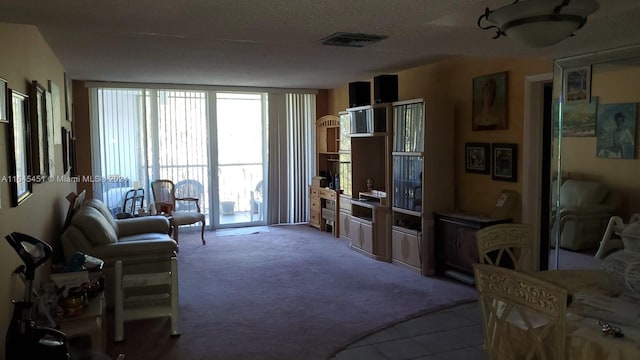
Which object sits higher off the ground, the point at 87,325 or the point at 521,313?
the point at 521,313

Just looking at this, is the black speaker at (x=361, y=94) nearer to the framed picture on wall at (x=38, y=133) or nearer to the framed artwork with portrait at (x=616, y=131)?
the framed artwork with portrait at (x=616, y=131)

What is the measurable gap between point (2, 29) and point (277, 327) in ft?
8.75

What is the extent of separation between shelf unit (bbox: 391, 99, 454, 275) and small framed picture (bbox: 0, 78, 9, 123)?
3.90m

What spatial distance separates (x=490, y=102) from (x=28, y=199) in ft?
13.4

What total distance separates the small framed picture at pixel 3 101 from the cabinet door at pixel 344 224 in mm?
4759

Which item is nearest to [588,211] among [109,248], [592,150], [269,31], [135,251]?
[592,150]

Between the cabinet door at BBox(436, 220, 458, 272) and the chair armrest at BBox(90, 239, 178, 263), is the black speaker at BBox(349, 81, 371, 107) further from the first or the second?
the chair armrest at BBox(90, 239, 178, 263)

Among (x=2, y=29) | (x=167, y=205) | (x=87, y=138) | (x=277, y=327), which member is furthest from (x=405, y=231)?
(x=87, y=138)

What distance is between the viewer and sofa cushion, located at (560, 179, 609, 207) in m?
4.08

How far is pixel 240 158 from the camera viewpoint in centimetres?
850

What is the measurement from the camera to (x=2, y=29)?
9.03 ft

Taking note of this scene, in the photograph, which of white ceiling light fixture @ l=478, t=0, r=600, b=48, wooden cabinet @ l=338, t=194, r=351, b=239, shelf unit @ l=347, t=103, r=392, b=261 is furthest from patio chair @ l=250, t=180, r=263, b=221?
white ceiling light fixture @ l=478, t=0, r=600, b=48

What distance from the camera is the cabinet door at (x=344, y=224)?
277 inches

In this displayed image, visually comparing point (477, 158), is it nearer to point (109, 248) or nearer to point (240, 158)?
point (109, 248)
